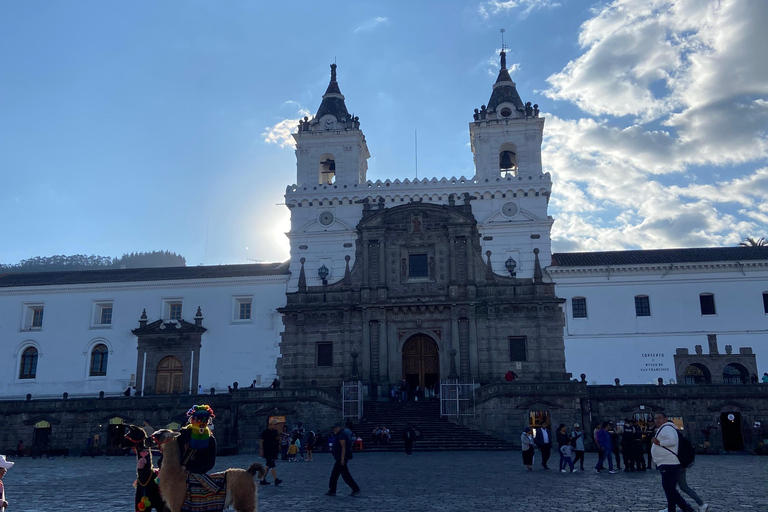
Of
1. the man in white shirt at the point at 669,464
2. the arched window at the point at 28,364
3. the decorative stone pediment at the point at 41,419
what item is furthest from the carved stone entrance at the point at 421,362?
the man in white shirt at the point at 669,464

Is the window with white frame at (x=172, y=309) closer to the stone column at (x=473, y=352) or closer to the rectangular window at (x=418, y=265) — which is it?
the rectangular window at (x=418, y=265)

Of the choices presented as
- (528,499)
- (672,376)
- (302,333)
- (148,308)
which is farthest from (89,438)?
(672,376)

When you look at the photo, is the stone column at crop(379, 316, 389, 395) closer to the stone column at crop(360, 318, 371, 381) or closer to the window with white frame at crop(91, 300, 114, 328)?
the stone column at crop(360, 318, 371, 381)

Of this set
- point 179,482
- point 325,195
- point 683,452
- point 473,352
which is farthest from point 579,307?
point 179,482

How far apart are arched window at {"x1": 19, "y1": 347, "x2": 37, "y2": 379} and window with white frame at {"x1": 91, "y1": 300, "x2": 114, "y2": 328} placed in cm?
410

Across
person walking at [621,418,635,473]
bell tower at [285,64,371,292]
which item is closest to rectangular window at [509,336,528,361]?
bell tower at [285,64,371,292]

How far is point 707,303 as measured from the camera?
3772 centimetres

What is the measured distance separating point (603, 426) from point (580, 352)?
54.3 feet

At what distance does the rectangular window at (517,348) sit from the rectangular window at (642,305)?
6664mm

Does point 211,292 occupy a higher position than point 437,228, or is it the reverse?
point 437,228

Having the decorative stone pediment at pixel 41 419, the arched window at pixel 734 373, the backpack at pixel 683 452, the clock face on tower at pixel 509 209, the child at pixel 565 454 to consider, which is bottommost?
the child at pixel 565 454

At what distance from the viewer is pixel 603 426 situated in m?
21.3

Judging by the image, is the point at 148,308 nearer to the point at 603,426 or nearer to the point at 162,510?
the point at 603,426

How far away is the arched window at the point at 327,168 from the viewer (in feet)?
142
